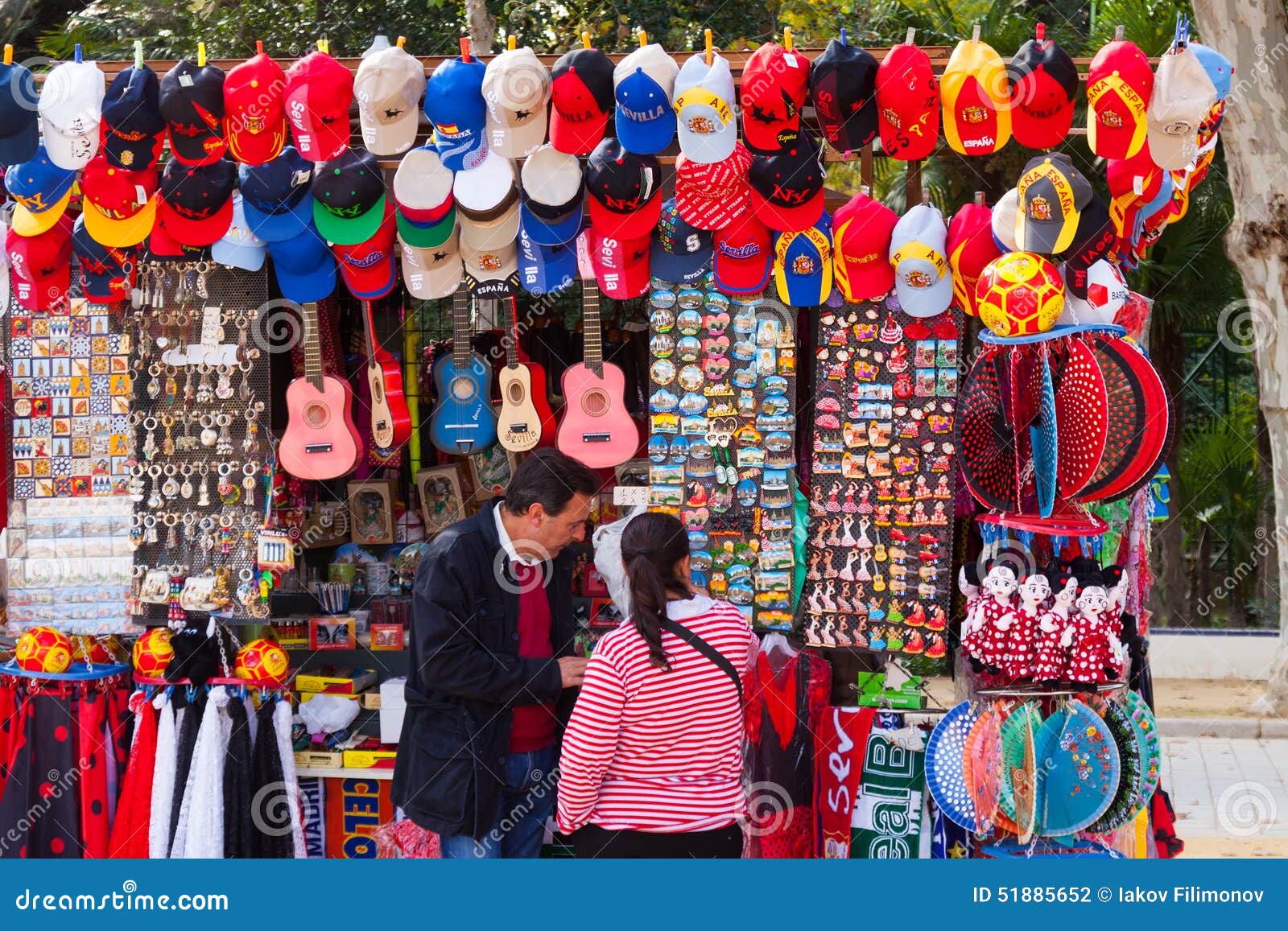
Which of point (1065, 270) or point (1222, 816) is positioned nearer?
point (1065, 270)

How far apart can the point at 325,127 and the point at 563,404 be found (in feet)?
3.86

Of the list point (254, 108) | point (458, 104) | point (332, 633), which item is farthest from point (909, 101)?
point (332, 633)

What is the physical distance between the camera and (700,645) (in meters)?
2.94

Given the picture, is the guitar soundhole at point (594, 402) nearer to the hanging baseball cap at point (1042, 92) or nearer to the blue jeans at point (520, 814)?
the blue jeans at point (520, 814)

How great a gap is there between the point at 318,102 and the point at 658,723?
6.76 ft

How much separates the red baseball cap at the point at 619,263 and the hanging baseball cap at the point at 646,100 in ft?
1.18

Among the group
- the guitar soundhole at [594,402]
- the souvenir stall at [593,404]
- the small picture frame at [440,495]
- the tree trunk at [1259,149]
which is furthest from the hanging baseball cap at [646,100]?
the tree trunk at [1259,149]

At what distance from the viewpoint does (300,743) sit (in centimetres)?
445

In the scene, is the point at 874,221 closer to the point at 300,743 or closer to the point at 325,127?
→ the point at 325,127

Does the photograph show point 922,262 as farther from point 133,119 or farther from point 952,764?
point 133,119

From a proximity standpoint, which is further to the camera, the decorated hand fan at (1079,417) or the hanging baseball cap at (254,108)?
the hanging baseball cap at (254,108)

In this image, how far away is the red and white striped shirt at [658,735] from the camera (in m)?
2.91

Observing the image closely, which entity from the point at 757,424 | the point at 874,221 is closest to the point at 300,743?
the point at 757,424

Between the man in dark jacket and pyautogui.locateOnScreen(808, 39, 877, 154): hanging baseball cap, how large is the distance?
4.13 ft
